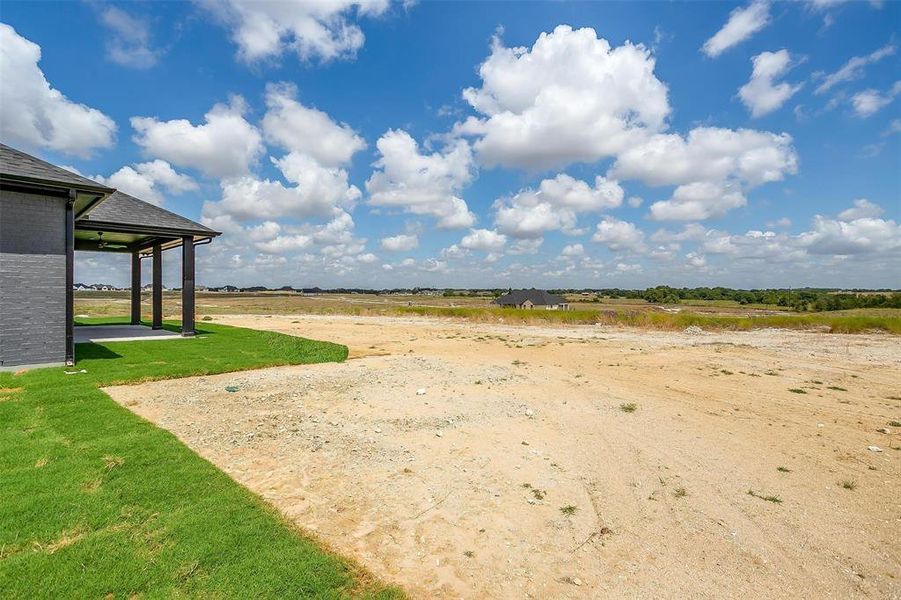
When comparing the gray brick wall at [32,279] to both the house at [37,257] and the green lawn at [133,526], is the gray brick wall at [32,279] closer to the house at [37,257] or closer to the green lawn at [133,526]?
the house at [37,257]

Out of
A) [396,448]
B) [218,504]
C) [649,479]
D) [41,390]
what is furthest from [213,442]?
[649,479]

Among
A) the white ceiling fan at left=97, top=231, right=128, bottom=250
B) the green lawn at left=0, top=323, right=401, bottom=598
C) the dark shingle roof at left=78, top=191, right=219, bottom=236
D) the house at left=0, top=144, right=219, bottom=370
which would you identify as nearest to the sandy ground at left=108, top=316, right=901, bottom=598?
the green lawn at left=0, top=323, right=401, bottom=598

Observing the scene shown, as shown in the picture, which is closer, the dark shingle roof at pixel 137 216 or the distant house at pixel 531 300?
the dark shingle roof at pixel 137 216

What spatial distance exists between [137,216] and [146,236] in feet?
6.92

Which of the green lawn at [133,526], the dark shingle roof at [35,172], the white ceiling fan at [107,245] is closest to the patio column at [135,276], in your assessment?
the white ceiling fan at [107,245]

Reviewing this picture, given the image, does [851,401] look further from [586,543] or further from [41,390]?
[41,390]

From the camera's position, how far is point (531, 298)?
65.6m

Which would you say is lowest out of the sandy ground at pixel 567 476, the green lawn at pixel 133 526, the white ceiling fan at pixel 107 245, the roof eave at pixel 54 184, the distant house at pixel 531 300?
the sandy ground at pixel 567 476

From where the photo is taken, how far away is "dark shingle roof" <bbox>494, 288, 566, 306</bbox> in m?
64.7

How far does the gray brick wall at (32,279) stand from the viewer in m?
9.31

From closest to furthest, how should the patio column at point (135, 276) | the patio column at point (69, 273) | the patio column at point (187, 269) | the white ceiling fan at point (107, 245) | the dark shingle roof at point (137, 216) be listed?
1. the patio column at point (69, 273)
2. the dark shingle roof at point (137, 216)
3. the patio column at point (187, 269)
4. the white ceiling fan at point (107, 245)
5. the patio column at point (135, 276)

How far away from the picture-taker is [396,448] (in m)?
6.00

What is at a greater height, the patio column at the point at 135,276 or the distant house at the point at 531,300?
the patio column at the point at 135,276

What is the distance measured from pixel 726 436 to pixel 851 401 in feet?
17.3
